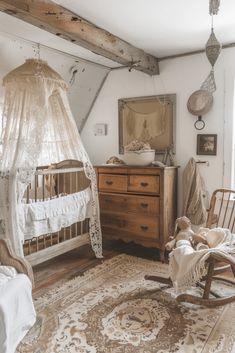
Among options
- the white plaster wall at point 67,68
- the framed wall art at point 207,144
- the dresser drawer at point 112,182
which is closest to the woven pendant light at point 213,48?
the framed wall art at point 207,144

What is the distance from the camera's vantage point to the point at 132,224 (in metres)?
3.46

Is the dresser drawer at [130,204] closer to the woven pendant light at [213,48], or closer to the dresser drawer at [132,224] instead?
the dresser drawer at [132,224]

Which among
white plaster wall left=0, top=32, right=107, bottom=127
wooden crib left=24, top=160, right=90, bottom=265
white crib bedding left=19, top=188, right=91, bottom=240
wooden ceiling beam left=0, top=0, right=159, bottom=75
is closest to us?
wooden ceiling beam left=0, top=0, right=159, bottom=75

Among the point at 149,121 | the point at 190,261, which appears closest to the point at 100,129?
the point at 149,121

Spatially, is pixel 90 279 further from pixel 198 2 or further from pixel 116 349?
pixel 198 2

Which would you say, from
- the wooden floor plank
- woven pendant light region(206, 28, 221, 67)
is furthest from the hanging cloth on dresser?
woven pendant light region(206, 28, 221, 67)

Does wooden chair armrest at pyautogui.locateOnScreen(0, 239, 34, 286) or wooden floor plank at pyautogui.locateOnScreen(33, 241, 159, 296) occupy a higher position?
wooden chair armrest at pyautogui.locateOnScreen(0, 239, 34, 286)

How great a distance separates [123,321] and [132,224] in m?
1.43

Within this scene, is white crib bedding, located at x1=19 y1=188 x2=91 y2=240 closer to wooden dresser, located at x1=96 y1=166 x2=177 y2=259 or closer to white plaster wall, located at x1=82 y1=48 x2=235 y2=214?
wooden dresser, located at x1=96 y1=166 x2=177 y2=259

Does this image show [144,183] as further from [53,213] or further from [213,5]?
[213,5]

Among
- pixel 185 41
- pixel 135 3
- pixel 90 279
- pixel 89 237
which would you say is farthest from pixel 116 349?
pixel 185 41

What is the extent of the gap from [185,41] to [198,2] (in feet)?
2.85

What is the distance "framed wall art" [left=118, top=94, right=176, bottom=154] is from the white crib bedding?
111 cm

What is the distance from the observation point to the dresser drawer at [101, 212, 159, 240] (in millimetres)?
3324
